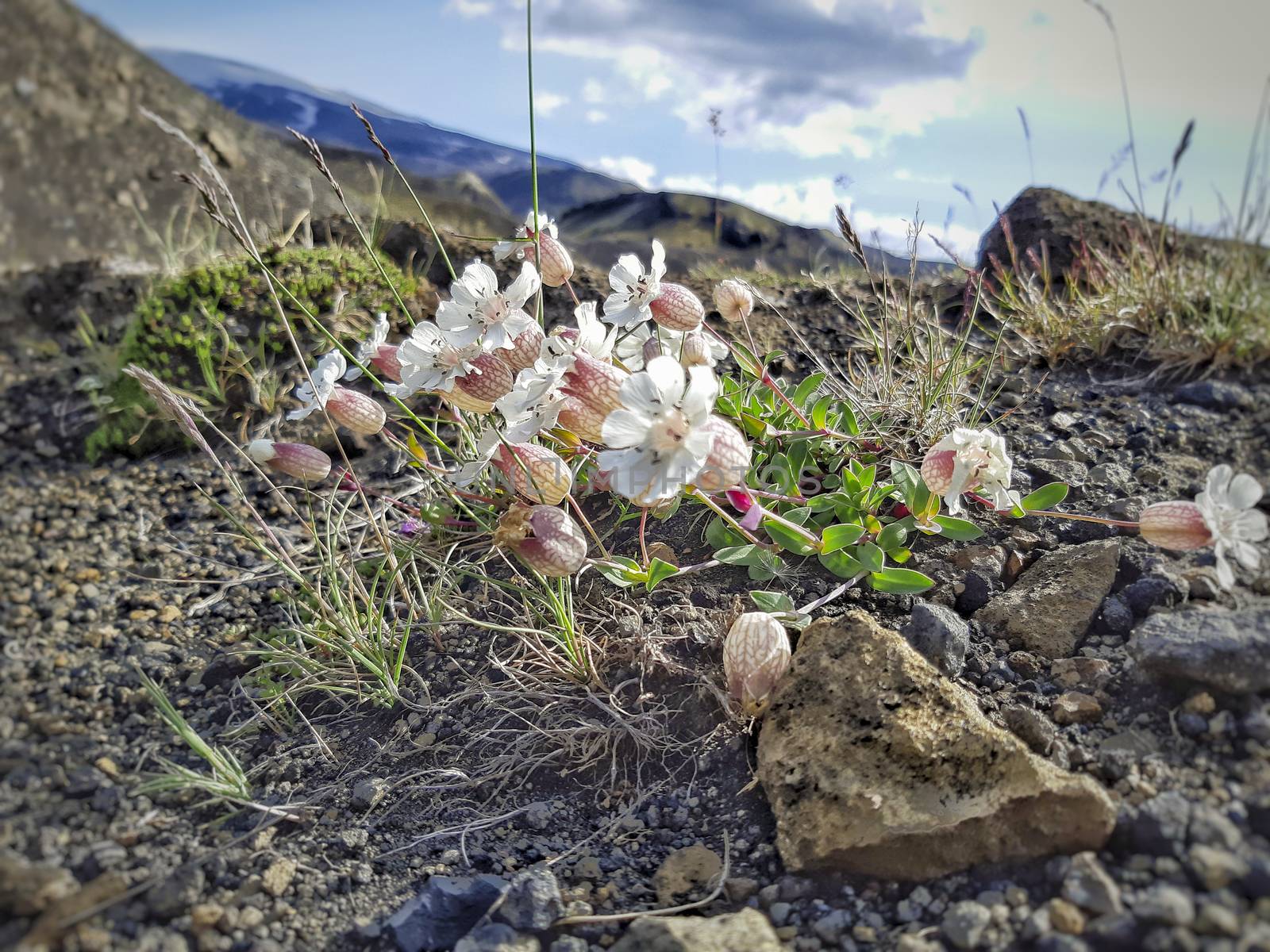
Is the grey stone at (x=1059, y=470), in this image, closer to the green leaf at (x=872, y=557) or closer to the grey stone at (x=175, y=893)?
the green leaf at (x=872, y=557)

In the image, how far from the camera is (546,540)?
4.63 ft

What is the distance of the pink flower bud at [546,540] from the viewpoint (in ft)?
4.63

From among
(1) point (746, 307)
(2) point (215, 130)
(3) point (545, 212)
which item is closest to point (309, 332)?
(3) point (545, 212)

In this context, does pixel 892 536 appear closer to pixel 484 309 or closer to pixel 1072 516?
pixel 1072 516

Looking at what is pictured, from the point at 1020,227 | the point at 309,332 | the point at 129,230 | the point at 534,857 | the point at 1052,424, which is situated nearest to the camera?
the point at 534,857

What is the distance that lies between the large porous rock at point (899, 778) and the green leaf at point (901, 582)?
0.66 feet

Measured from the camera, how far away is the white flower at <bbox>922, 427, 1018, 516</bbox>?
1578 mm

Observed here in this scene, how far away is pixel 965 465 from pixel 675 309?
0.64 meters

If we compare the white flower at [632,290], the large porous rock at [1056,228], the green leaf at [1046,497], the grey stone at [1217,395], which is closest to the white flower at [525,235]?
the white flower at [632,290]

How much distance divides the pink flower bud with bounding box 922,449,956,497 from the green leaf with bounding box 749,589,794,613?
0.34 meters

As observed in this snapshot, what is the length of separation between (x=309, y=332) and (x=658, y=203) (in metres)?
6.74

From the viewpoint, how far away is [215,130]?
6137 mm

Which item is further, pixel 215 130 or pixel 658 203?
pixel 658 203

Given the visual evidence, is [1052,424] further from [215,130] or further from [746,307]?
[215,130]
